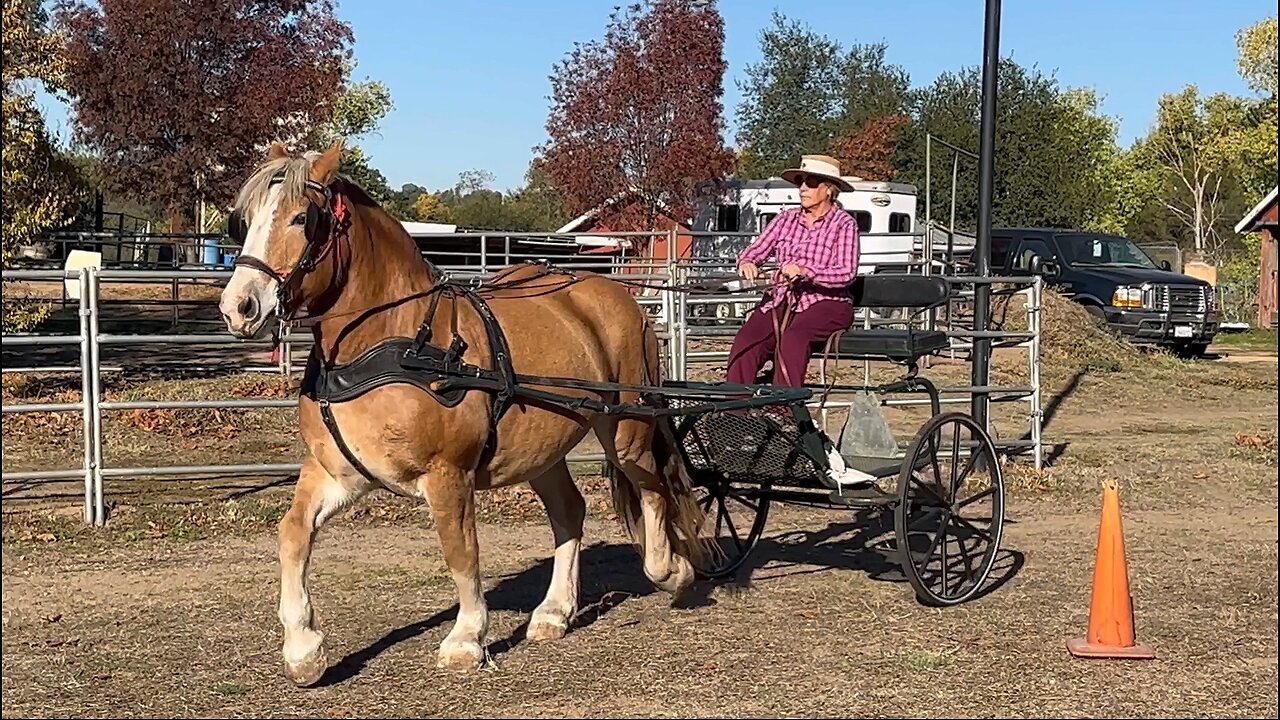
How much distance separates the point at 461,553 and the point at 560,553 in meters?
0.99

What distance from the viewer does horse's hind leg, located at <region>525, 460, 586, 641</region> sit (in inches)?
243

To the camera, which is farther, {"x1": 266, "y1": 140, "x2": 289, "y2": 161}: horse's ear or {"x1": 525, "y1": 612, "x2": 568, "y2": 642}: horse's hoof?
{"x1": 525, "y1": 612, "x2": 568, "y2": 642}: horse's hoof

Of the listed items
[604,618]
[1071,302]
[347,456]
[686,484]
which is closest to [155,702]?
[347,456]

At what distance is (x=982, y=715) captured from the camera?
16.7 ft

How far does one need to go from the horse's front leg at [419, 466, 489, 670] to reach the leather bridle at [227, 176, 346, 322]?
2.87 feet

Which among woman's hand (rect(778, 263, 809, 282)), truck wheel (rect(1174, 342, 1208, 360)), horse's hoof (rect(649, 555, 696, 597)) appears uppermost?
woman's hand (rect(778, 263, 809, 282))

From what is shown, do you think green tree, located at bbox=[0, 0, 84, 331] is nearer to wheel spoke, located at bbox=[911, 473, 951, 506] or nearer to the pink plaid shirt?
the pink plaid shirt

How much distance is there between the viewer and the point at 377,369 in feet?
A: 17.2

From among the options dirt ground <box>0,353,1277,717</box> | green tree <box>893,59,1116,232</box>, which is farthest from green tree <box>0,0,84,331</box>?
green tree <box>893,59,1116,232</box>

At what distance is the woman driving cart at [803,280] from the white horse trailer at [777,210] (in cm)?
1877

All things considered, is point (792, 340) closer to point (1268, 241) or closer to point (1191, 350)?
point (1268, 241)

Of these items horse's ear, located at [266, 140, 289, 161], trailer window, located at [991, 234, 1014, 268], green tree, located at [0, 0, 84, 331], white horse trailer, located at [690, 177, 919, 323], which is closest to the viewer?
horse's ear, located at [266, 140, 289, 161]

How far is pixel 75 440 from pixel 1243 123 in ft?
31.1

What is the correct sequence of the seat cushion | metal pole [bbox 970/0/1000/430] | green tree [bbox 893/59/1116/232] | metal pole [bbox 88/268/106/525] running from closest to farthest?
the seat cushion
metal pole [bbox 88/268/106/525]
metal pole [bbox 970/0/1000/430]
green tree [bbox 893/59/1116/232]
